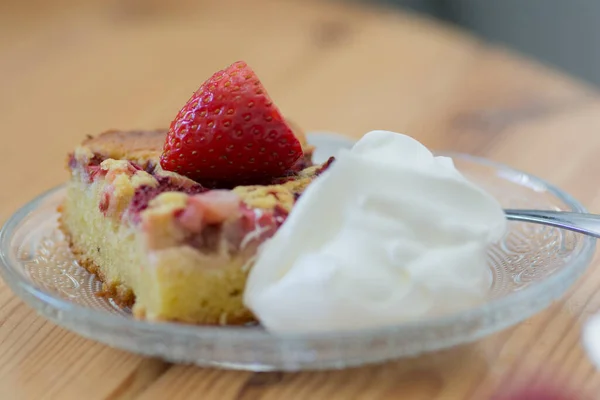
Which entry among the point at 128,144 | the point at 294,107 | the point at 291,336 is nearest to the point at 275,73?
the point at 294,107

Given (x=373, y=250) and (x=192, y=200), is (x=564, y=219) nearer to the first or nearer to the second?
(x=373, y=250)

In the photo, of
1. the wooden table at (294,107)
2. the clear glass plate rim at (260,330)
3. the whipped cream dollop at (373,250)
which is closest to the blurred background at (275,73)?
the wooden table at (294,107)

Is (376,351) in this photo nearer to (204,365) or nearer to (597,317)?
(204,365)

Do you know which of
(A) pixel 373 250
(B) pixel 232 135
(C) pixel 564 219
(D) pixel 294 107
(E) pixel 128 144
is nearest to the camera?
(A) pixel 373 250

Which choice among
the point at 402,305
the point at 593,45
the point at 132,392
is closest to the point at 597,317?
the point at 402,305

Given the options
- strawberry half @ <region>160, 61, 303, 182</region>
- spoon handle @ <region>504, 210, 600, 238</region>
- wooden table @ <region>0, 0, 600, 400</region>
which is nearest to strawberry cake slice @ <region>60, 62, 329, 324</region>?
strawberry half @ <region>160, 61, 303, 182</region>

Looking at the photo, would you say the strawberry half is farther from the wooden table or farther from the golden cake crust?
the wooden table
